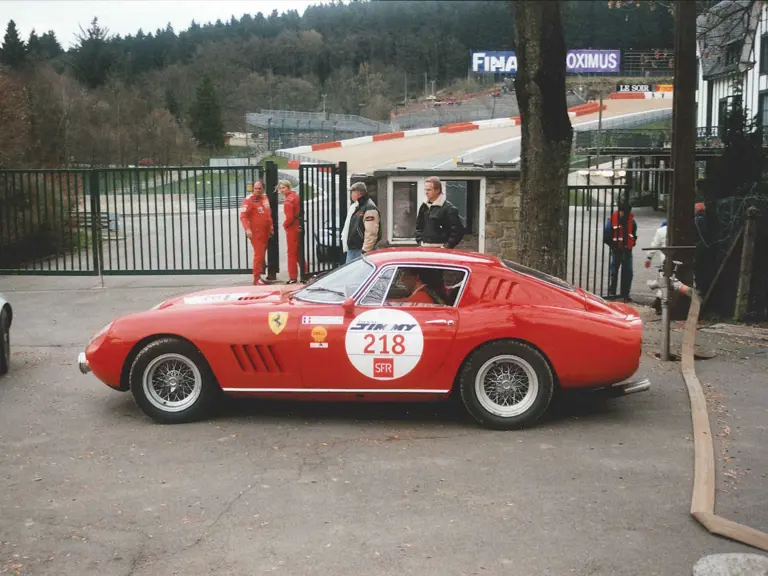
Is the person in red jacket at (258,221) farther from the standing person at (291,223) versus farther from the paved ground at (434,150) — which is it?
the paved ground at (434,150)

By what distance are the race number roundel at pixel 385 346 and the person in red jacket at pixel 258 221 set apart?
714 cm

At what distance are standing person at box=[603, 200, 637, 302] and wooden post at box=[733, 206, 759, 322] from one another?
1.85 metres

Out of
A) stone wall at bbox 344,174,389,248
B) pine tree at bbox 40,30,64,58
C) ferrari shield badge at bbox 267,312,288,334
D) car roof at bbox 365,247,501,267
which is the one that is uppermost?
pine tree at bbox 40,30,64,58

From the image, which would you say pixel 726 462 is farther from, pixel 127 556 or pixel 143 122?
pixel 143 122

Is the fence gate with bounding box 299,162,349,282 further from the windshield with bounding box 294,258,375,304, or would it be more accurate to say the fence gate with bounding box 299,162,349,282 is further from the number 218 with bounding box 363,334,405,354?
the number 218 with bounding box 363,334,405,354

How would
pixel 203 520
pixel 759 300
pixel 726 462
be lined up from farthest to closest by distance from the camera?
Result: pixel 759 300, pixel 726 462, pixel 203 520

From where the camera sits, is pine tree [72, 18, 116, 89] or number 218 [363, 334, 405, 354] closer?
number 218 [363, 334, 405, 354]

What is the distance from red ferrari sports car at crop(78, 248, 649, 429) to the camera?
6.81 m

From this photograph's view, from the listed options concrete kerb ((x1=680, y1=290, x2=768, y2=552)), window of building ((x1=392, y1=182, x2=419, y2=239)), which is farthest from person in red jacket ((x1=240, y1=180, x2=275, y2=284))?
concrete kerb ((x1=680, y1=290, x2=768, y2=552))

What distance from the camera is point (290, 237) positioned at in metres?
14.0

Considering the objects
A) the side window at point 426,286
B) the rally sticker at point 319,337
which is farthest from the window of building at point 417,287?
the rally sticker at point 319,337

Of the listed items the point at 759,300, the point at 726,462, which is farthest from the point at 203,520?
the point at 759,300

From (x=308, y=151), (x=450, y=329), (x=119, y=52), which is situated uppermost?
(x=119, y=52)

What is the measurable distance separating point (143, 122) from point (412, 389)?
1974 inches
